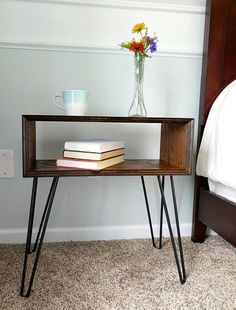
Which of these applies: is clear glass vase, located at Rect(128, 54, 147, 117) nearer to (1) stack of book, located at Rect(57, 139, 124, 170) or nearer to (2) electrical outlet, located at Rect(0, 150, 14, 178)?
(1) stack of book, located at Rect(57, 139, 124, 170)

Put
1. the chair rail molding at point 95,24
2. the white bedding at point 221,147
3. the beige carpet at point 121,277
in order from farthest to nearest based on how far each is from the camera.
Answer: the chair rail molding at point 95,24 < the white bedding at point 221,147 < the beige carpet at point 121,277

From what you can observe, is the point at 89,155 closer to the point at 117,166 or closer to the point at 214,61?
the point at 117,166

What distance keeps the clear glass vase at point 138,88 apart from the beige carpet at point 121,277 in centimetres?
54

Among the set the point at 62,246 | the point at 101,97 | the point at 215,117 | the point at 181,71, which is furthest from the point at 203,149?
the point at 62,246

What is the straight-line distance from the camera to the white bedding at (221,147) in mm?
908

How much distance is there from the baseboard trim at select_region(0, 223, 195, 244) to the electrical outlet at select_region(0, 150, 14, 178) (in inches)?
9.3

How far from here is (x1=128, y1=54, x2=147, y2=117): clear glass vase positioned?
0.93 m

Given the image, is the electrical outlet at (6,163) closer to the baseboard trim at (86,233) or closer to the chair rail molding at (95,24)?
the baseboard trim at (86,233)

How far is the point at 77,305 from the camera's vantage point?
771 millimetres

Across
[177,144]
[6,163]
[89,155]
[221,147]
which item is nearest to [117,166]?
[89,155]

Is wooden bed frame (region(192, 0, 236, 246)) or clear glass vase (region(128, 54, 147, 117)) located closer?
clear glass vase (region(128, 54, 147, 117))

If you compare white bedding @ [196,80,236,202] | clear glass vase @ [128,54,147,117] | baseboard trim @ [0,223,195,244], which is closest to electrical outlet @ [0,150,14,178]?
baseboard trim @ [0,223,195,244]

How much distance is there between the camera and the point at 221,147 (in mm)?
951

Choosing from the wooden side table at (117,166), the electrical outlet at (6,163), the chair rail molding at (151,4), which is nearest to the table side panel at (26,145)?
the wooden side table at (117,166)
